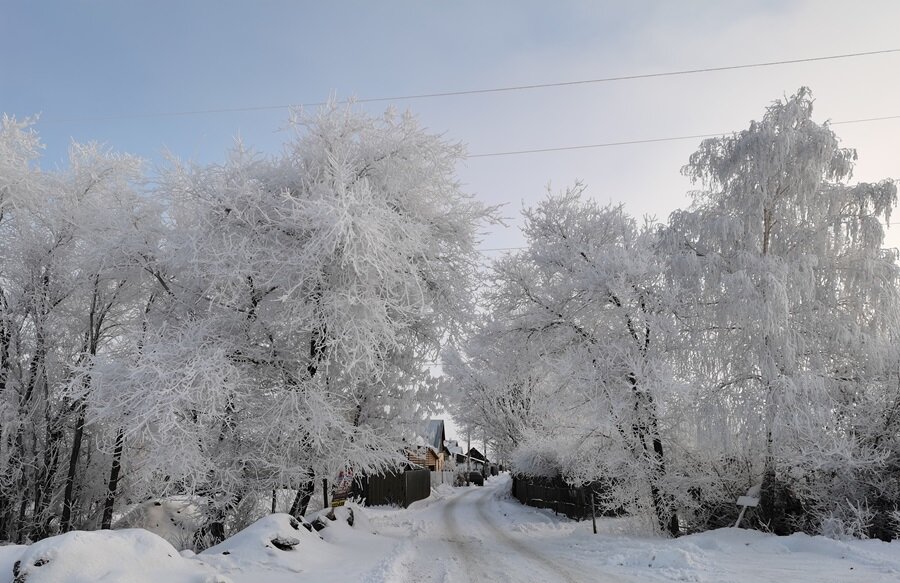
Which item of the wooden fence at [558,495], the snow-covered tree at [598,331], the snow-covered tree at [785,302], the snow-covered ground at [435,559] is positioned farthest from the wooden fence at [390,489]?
the snow-covered tree at [785,302]

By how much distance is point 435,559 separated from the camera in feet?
31.9

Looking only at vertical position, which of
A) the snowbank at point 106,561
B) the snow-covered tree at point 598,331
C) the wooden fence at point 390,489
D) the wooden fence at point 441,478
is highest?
→ the snow-covered tree at point 598,331

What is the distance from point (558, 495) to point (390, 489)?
9.13m

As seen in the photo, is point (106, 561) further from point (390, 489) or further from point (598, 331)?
point (390, 489)

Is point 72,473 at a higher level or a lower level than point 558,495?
higher

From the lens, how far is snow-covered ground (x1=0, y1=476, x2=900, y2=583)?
5.57 meters

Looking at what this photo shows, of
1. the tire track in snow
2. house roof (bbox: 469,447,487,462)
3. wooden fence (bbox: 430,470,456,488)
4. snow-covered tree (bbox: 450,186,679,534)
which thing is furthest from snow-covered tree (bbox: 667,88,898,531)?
house roof (bbox: 469,447,487,462)

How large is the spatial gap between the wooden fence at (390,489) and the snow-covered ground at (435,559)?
12775 millimetres

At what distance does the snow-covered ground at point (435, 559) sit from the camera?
18.3 ft

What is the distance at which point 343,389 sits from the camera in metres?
11.4

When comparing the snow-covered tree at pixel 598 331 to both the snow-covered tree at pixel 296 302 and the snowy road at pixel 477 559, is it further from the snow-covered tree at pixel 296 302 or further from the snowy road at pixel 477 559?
the snow-covered tree at pixel 296 302

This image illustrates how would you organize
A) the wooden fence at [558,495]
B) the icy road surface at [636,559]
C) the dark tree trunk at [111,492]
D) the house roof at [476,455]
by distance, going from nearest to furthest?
the icy road surface at [636,559] < the dark tree trunk at [111,492] < the wooden fence at [558,495] < the house roof at [476,455]

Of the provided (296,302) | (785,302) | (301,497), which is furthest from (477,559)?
(785,302)

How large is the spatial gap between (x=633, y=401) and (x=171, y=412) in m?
9.79
